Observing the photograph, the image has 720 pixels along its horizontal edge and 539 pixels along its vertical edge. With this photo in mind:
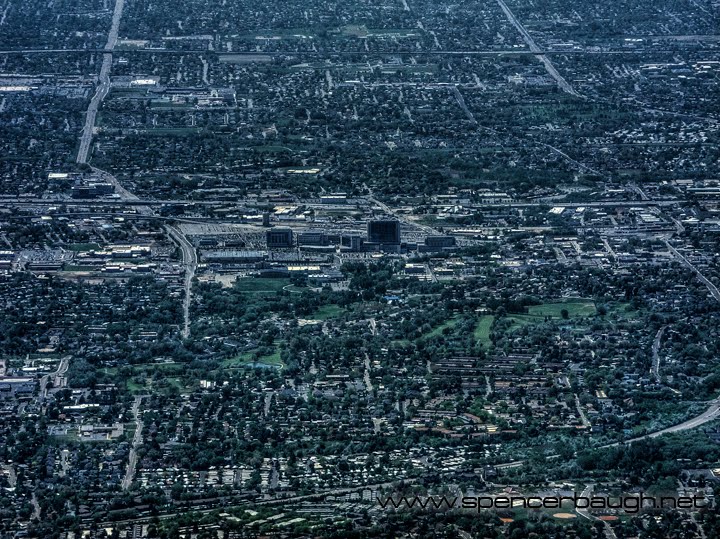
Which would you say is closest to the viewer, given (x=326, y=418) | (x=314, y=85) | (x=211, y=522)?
(x=211, y=522)

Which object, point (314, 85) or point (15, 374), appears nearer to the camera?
point (15, 374)

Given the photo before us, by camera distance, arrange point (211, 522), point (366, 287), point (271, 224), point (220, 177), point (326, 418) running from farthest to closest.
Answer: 1. point (220, 177)
2. point (271, 224)
3. point (366, 287)
4. point (326, 418)
5. point (211, 522)

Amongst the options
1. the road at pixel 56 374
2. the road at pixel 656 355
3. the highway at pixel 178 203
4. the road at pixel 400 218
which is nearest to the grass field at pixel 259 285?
the road at pixel 400 218

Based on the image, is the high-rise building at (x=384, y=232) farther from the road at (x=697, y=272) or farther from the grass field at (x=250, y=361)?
the grass field at (x=250, y=361)

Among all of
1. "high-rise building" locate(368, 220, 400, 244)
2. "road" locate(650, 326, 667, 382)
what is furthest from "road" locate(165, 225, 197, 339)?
"road" locate(650, 326, 667, 382)

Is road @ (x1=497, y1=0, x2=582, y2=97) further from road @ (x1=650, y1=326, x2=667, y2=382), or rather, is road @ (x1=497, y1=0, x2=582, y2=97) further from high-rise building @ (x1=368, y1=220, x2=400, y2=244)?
road @ (x1=650, y1=326, x2=667, y2=382)

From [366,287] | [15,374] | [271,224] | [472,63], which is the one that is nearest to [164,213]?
[271,224]

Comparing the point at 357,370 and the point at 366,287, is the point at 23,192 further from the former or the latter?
the point at 357,370
